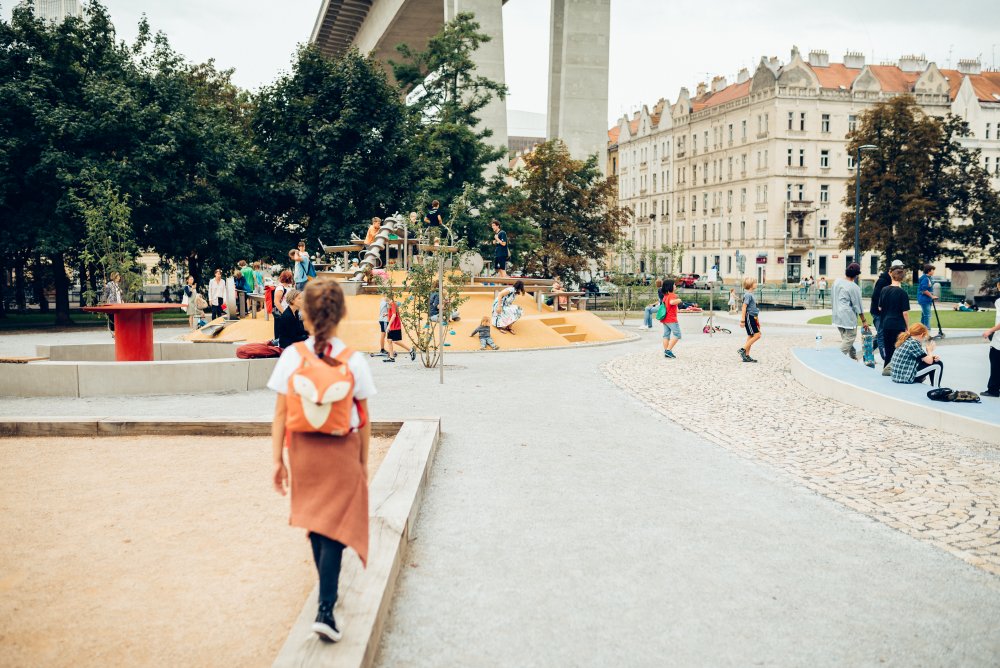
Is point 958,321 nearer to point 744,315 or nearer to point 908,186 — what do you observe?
point 744,315

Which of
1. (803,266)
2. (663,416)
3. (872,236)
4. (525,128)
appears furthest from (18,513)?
(525,128)

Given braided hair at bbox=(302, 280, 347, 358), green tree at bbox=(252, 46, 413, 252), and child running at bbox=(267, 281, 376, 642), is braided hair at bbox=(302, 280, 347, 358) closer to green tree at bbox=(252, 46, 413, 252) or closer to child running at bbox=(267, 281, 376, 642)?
child running at bbox=(267, 281, 376, 642)

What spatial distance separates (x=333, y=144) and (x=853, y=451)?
31.7 meters

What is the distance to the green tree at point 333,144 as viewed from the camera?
37.3 meters

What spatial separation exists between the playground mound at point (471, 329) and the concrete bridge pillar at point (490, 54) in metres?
16.2

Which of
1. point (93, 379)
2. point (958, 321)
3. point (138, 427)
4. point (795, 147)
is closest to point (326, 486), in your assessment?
point (138, 427)

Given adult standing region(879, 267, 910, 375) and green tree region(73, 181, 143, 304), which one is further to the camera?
green tree region(73, 181, 143, 304)

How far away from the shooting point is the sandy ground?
4227mm

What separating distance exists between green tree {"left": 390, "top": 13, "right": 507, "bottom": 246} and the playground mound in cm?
1210

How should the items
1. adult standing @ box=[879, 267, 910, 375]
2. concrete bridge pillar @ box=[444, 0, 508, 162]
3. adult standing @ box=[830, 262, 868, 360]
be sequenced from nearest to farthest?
adult standing @ box=[879, 267, 910, 375] < adult standing @ box=[830, 262, 868, 360] < concrete bridge pillar @ box=[444, 0, 508, 162]

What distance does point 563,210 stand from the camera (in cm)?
4750

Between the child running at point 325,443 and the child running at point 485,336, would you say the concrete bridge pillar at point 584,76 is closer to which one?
the child running at point 485,336

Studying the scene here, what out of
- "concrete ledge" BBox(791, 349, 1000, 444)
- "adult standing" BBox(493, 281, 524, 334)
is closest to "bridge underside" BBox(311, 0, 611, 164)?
"adult standing" BBox(493, 281, 524, 334)

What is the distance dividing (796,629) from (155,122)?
3441 centimetres
